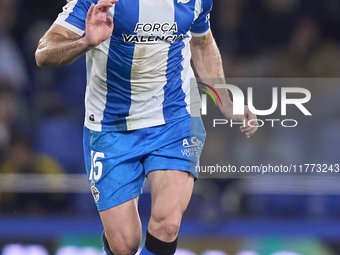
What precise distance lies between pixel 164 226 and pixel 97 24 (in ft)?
3.29

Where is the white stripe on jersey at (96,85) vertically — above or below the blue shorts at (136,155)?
above

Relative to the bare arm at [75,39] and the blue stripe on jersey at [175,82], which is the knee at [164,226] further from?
the bare arm at [75,39]

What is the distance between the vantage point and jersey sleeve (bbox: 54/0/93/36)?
2.58m

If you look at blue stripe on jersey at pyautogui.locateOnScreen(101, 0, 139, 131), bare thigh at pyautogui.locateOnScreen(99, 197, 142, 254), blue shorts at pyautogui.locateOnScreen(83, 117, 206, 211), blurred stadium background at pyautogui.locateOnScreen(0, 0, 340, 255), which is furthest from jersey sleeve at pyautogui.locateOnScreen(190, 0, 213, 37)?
blurred stadium background at pyautogui.locateOnScreen(0, 0, 340, 255)

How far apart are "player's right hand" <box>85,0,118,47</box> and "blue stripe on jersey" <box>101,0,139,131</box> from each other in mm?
348

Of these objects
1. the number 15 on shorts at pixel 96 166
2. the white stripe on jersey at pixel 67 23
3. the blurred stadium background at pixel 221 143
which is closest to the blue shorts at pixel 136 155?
the number 15 on shorts at pixel 96 166

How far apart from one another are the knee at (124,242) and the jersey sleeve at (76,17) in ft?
3.44

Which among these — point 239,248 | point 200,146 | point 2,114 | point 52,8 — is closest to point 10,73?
point 2,114

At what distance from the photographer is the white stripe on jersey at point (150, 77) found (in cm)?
278

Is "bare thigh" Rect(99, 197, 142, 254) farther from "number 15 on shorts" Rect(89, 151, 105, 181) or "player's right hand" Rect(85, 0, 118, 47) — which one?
"player's right hand" Rect(85, 0, 118, 47)

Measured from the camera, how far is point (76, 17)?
2.59 metres

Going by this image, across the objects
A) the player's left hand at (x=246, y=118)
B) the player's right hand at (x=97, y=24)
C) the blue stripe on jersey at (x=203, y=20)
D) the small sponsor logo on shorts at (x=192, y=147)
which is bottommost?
the small sponsor logo on shorts at (x=192, y=147)

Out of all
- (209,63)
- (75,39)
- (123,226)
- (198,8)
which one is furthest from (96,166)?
(198,8)

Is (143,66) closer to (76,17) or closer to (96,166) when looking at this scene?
(76,17)
